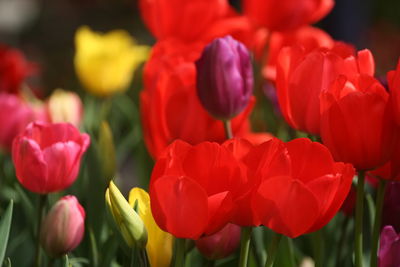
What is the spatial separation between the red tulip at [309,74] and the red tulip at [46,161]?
0.16 metres

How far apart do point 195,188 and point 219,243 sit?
0.36ft

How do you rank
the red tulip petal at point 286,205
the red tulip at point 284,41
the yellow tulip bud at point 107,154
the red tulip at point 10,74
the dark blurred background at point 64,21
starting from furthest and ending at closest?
the dark blurred background at point 64,21
the red tulip at point 10,74
the red tulip at point 284,41
the yellow tulip bud at point 107,154
the red tulip petal at point 286,205

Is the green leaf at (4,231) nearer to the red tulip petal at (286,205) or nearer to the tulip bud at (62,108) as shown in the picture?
the red tulip petal at (286,205)

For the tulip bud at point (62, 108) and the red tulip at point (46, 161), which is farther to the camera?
the tulip bud at point (62, 108)

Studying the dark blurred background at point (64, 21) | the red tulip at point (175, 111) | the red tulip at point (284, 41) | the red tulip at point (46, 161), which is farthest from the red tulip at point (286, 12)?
the dark blurred background at point (64, 21)

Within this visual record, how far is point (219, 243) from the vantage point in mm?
574

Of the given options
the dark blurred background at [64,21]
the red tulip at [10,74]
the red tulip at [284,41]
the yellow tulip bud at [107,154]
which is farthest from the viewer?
the dark blurred background at [64,21]

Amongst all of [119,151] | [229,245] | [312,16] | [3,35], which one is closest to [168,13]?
[312,16]

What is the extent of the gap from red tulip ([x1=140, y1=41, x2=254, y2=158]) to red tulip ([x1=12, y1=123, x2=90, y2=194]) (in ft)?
0.25

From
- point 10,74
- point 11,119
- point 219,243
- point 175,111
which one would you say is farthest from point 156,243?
point 10,74

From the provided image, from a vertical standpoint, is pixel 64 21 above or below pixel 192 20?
below

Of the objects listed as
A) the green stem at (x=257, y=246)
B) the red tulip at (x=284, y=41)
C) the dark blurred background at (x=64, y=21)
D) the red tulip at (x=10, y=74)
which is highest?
the red tulip at (x=284, y=41)

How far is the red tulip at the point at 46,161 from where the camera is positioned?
0.59 m

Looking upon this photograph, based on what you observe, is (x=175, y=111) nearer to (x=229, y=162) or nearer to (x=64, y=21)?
(x=229, y=162)
